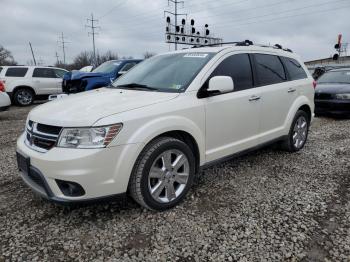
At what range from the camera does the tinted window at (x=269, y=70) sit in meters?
4.42

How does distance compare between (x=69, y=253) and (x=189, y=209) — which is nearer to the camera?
(x=69, y=253)

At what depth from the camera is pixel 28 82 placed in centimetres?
1277

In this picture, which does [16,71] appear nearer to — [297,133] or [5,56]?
[297,133]

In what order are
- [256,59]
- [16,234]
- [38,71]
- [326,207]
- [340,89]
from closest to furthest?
[16,234] → [326,207] → [256,59] → [340,89] → [38,71]

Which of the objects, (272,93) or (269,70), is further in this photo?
(269,70)

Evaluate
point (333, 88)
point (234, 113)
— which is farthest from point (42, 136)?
point (333, 88)

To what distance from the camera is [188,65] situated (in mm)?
3857

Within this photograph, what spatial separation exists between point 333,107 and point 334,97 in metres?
0.28

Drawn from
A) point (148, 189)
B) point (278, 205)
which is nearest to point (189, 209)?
point (148, 189)

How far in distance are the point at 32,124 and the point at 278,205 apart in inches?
107

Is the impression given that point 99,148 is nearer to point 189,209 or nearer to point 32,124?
point 32,124

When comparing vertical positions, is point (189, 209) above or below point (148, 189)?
below

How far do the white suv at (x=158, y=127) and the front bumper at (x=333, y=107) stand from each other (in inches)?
178

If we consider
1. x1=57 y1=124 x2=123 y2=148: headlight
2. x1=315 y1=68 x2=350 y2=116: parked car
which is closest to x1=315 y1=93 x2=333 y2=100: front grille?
Answer: x1=315 y1=68 x2=350 y2=116: parked car
